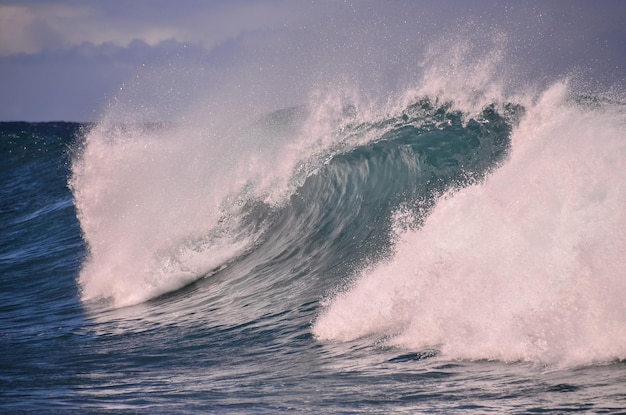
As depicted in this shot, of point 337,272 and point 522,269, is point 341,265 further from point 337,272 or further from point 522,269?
point 522,269

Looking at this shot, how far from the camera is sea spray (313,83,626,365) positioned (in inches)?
229

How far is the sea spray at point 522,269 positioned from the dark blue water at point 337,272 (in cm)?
2

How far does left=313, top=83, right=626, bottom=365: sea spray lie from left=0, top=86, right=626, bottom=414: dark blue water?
0.06ft

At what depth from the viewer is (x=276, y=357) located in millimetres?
7480

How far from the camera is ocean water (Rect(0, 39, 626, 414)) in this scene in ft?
19.0

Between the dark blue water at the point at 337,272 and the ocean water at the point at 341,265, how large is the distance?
0.03m

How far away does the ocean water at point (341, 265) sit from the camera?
5781 mm

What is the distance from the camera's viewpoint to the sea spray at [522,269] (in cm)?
583

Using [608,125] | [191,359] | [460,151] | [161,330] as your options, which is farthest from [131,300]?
[608,125]

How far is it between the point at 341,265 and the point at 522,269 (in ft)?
15.9

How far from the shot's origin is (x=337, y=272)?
10836mm

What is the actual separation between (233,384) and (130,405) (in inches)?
37.3

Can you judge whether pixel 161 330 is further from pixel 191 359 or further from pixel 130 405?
pixel 130 405

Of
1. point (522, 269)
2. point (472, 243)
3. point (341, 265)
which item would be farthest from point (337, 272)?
point (522, 269)
